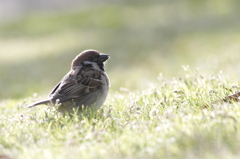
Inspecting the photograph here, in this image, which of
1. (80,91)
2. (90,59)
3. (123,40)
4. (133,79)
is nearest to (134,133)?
(80,91)

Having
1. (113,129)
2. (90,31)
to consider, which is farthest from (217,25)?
(113,129)

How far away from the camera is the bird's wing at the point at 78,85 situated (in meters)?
5.62

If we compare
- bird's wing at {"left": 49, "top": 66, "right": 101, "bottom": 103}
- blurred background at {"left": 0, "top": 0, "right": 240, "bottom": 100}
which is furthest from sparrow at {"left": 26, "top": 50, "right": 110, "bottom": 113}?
blurred background at {"left": 0, "top": 0, "right": 240, "bottom": 100}

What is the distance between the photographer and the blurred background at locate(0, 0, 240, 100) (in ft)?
40.7

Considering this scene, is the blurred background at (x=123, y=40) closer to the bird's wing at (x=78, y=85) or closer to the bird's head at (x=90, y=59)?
the bird's head at (x=90, y=59)

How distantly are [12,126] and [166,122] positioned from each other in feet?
5.99

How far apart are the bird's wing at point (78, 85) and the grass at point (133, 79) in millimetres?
275

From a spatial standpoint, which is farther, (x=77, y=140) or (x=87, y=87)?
(x=87, y=87)

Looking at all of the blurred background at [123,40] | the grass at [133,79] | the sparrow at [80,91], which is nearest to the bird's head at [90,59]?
the sparrow at [80,91]

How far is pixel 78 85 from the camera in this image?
19.0 feet

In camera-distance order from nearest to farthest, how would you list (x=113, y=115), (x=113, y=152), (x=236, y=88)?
(x=113, y=152), (x=113, y=115), (x=236, y=88)

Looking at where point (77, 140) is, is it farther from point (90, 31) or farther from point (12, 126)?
point (90, 31)

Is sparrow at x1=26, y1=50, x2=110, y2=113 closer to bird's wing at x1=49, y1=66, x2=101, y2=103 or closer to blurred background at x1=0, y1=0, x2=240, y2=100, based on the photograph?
bird's wing at x1=49, y1=66, x2=101, y2=103

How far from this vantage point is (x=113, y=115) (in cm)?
507
